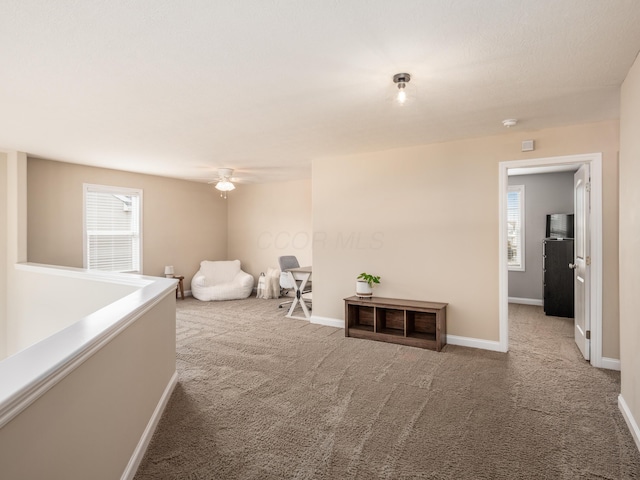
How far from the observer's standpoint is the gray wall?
628cm

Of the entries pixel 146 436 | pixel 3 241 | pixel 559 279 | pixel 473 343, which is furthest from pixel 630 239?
pixel 3 241

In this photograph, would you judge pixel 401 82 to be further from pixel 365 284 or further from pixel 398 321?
pixel 398 321

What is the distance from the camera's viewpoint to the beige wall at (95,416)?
1047 mm

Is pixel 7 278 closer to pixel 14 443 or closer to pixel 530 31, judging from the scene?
pixel 14 443

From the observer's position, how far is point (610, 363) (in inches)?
137

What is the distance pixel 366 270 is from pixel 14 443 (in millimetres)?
4102

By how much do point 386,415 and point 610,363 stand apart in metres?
2.39

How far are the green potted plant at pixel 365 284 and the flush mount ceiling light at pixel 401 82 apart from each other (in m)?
2.42

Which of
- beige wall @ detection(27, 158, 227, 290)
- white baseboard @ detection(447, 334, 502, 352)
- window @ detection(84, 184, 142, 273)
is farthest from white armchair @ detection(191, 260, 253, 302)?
white baseboard @ detection(447, 334, 502, 352)

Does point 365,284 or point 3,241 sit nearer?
point 365,284

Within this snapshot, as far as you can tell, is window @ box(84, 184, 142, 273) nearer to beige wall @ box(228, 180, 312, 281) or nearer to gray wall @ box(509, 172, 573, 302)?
beige wall @ box(228, 180, 312, 281)

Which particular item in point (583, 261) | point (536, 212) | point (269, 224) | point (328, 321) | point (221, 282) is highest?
point (536, 212)

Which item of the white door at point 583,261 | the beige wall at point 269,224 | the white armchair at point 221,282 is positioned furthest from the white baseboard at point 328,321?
the white door at point 583,261

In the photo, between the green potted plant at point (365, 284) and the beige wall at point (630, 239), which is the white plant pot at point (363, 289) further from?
the beige wall at point (630, 239)
